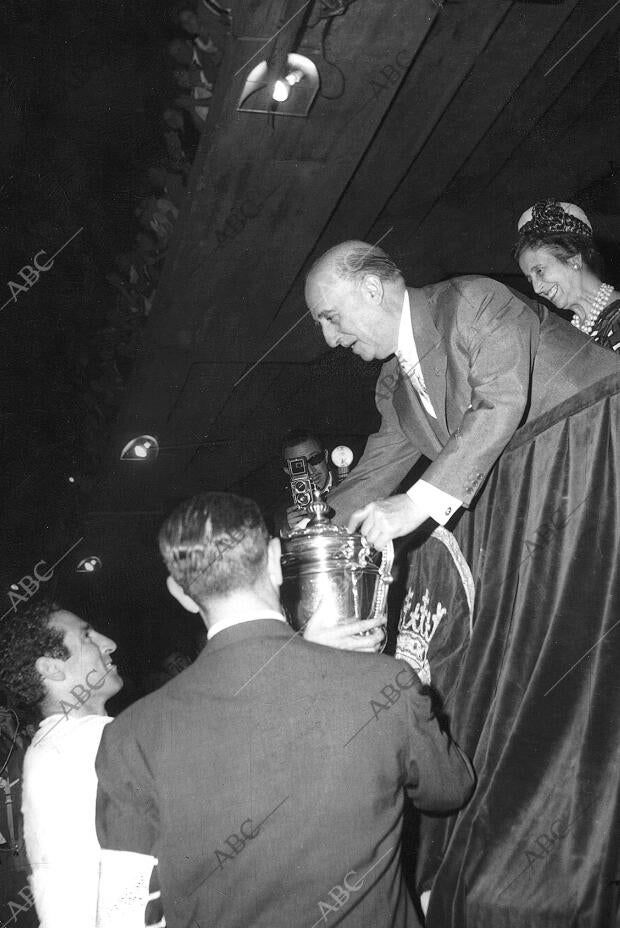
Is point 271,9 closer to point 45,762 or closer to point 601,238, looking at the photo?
point 45,762

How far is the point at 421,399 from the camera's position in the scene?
2418mm

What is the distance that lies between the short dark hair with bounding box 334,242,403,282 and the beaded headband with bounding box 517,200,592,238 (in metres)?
0.69

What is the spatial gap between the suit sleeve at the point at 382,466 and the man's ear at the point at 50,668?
1.05 m

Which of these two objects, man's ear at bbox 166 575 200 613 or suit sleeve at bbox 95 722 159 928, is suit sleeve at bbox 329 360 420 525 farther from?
suit sleeve at bbox 95 722 159 928

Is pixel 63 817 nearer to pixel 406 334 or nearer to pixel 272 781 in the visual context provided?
pixel 272 781

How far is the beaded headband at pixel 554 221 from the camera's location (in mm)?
2639

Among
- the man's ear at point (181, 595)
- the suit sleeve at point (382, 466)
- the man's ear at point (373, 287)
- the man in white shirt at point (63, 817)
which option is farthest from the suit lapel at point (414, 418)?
the man in white shirt at point (63, 817)

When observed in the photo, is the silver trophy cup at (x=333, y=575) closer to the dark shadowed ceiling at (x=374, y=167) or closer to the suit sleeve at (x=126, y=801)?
the suit sleeve at (x=126, y=801)

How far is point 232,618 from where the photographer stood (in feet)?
5.08

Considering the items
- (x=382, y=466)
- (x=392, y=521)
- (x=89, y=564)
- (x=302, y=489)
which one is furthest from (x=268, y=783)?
(x=89, y=564)

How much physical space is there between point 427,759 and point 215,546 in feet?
2.03

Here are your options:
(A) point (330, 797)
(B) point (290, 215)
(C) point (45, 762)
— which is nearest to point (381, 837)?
(A) point (330, 797)

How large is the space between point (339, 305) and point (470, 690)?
1184mm

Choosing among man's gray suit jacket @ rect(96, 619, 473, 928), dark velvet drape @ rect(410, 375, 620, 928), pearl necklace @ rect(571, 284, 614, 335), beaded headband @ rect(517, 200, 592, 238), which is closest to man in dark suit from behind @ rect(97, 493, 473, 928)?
man's gray suit jacket @ rect(96, 619, 473, 928)
